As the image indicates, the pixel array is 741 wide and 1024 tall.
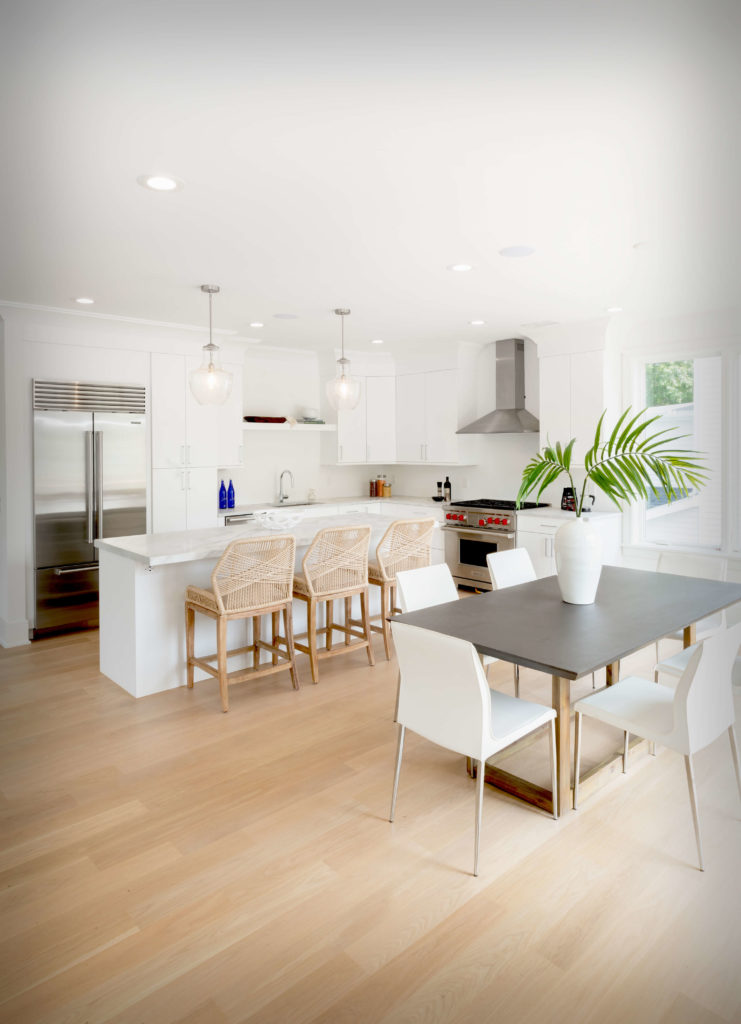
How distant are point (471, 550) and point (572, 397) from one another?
1.72 meters

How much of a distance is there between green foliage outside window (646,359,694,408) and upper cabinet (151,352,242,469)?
3727 mm

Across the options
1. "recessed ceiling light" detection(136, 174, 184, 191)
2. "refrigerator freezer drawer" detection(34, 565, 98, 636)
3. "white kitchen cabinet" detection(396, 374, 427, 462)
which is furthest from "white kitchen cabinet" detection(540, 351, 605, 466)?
"refrigerator freezer drawer" detection(34, 565, 98, 636)

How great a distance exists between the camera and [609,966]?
174 centimetres

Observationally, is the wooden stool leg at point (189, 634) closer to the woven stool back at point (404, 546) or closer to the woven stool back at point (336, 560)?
the woven stool back at point (336, 560)

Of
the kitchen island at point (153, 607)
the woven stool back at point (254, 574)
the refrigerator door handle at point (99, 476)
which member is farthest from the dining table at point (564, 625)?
the refrigerator door handle at point (99, 476)

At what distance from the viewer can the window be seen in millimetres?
4902

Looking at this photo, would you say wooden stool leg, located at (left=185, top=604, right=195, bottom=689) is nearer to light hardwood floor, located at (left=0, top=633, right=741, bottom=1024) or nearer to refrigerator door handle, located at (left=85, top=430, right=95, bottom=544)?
light hardwood floor, located at (left=0, top=633, right=741, bottom=1024)

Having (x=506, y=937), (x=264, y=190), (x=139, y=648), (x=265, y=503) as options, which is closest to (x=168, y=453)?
(x=265, y=503)

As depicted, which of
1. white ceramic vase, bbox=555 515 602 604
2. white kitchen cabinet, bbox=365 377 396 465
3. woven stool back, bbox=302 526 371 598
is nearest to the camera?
white ceramic vase, bbox=555 515 602 604

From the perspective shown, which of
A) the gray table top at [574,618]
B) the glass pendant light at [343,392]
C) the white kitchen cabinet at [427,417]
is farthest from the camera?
the white kitchen cabinet at [427,417]

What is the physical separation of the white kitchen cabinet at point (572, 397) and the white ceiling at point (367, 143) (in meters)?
1.33

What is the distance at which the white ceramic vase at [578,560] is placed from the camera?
9.50 ft

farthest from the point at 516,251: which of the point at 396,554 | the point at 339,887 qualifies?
the point at 339,887

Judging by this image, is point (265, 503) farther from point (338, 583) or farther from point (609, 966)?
point (609, 966)
